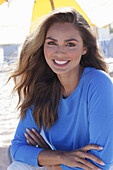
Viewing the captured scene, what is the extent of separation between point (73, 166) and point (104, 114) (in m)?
0.38

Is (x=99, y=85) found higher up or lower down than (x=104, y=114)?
higher up

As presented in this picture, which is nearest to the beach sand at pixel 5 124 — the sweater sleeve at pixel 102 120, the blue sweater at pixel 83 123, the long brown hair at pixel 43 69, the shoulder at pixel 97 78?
the long brown hair at pixel 43 69

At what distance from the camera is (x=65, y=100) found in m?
1.88

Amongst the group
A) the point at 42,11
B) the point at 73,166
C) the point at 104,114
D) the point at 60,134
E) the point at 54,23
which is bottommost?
the point at 73,166

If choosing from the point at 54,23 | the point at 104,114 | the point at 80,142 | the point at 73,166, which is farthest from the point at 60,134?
the point at 54,23

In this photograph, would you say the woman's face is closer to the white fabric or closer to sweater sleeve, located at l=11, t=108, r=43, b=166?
sweater sleeve, located at l=11, t=108, r=43, b=166

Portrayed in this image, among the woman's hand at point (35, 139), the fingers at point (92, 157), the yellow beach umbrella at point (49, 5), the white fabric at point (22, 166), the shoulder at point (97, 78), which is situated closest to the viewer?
the fingers at point (92, 157)

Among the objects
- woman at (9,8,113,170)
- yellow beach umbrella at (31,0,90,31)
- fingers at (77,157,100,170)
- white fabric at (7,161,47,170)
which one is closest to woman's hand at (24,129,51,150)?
woman at (9,8,113,170)

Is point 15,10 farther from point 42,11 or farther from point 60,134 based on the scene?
point 60,134

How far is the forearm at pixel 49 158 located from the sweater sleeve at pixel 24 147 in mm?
33

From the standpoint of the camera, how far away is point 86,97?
1.75 metres

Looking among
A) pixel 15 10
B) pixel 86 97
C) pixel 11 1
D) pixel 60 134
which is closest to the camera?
pixel 86 97

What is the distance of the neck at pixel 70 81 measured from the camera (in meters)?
1.91

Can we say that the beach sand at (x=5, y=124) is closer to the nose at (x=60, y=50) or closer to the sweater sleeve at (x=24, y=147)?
the sweater sleeve at (x=24, y=147)
